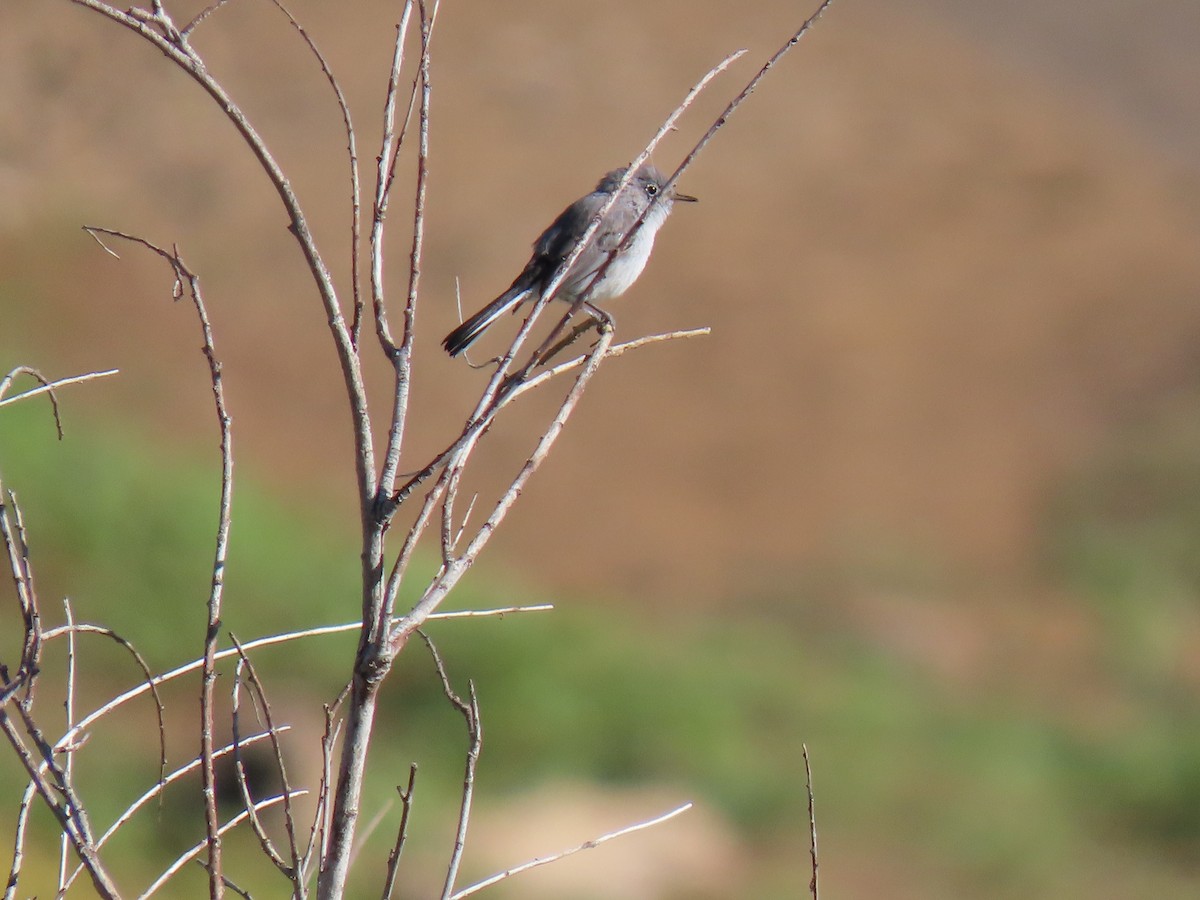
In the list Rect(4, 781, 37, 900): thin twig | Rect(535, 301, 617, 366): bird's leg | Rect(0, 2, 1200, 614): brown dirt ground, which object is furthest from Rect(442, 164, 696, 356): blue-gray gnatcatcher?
Rect(0, 2, 1200, 614): brown dirt ground

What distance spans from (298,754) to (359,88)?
39.7 ft

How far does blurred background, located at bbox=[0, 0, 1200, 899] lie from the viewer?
30.6 ft

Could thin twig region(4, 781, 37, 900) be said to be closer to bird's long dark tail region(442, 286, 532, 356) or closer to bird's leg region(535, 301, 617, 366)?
bird's leg region(535, 301, 617, 366)

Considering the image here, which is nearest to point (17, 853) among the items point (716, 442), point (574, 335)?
point (574, 335)

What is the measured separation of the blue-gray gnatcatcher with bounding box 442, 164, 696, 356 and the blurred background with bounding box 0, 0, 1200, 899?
119 cm

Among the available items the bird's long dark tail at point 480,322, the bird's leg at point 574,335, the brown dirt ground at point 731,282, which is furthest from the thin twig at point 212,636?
the brown dirt ground at point 731,282

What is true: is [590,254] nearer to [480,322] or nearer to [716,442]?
[480,322]

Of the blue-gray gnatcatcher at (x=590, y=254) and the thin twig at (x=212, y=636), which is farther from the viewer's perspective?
the blue-gray gnatcatcher at (x=590, y=254)

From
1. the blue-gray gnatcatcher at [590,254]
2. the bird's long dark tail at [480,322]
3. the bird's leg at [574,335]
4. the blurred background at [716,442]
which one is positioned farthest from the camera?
the blurred background at [716,442]

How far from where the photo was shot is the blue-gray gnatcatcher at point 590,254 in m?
4.71

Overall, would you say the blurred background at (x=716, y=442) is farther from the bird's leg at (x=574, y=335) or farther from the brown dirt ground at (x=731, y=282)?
the bird's leg at (x=574, y=335)

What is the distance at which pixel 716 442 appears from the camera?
1559cm

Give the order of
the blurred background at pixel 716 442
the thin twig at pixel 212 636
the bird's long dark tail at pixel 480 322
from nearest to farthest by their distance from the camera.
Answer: the thin twig at pixel 212 636
the bird's long dark tail at pixel 480 322
the blurred background at pixel 716 442

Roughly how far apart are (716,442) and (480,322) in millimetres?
11008
